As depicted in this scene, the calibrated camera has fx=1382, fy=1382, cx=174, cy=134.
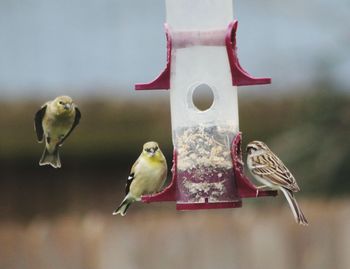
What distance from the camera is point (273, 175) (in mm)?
6777

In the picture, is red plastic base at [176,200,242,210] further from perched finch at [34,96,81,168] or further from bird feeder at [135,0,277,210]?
perched finch at [34,96,81,168]

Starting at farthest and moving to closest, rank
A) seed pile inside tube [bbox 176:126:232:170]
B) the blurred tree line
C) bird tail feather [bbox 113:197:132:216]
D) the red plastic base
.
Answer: the blurred tree line, bird tail feather [bbox 113:197:132:216], seed pile inside tube [bbox 176:126:232:170], the red plastic base

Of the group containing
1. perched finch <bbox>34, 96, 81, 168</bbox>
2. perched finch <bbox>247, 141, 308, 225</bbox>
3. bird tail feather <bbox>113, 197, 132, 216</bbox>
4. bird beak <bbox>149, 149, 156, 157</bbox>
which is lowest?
bird tail feather <bbox>113, 197, 132, 216</bbox>

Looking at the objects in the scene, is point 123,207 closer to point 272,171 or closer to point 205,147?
point 205,147

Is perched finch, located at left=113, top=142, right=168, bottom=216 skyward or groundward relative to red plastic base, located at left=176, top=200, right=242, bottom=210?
skyward

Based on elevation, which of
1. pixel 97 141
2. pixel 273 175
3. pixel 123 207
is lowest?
pixel 123 207

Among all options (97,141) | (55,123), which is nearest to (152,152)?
(55,123)

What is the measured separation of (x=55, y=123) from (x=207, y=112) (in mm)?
758

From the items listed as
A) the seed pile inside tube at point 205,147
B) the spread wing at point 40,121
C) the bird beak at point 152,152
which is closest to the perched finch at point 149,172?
the bird beak at point 152,152

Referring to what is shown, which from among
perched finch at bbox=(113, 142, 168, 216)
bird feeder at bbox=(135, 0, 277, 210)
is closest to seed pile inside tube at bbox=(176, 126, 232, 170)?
bird feeder at bbox=(135, 0, 277, 210)

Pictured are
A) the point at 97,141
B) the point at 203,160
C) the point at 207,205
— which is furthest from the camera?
the point at 97,141

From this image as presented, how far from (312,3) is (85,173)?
2524 millimetres

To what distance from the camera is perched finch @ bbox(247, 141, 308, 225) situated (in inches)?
267

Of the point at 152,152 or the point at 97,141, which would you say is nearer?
the point at 152,152
